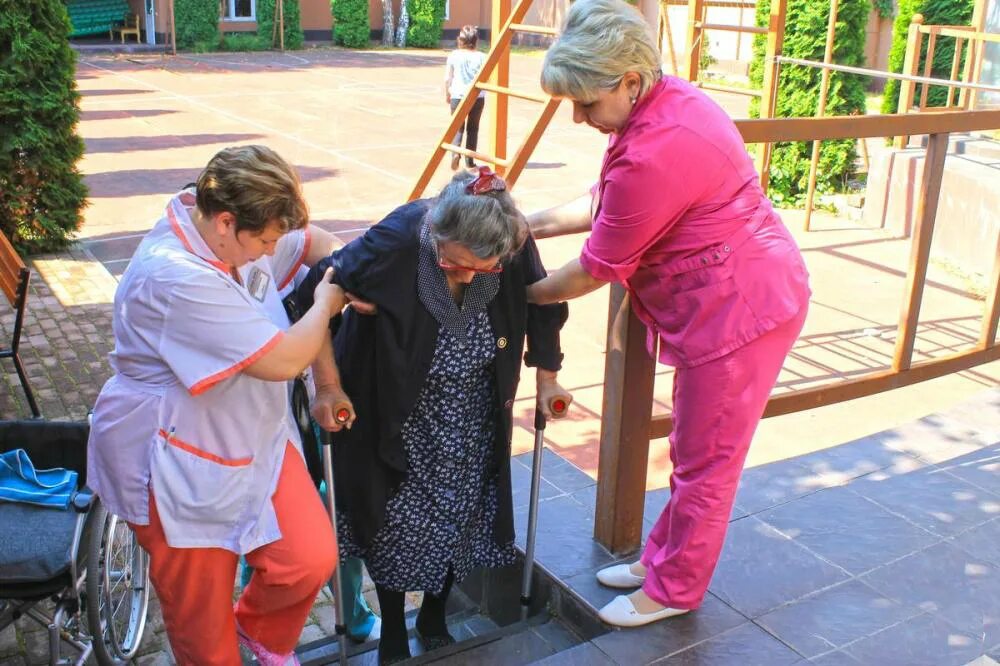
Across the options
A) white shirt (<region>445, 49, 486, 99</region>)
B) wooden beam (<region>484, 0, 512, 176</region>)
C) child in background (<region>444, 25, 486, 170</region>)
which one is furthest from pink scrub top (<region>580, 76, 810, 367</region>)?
white shirt (<region>445, 49, 486, 99</region>)

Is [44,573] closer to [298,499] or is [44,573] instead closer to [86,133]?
[298,499]

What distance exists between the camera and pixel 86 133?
1380cm

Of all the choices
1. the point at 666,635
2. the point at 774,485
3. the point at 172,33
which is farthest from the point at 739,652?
the point at 172,33

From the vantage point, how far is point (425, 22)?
28.3m

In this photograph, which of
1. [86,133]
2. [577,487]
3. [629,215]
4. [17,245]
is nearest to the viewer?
[629,215]

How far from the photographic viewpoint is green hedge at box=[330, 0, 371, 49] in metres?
27.3

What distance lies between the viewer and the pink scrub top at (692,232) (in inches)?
94.0

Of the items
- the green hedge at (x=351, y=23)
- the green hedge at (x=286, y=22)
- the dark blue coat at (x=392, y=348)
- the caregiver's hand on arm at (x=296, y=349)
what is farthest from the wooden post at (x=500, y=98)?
the green hedge at (x=351, y=23)

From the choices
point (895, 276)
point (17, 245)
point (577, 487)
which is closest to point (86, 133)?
point (17, 245)

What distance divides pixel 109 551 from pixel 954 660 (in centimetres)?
238

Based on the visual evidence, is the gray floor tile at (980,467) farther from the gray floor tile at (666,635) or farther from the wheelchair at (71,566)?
the wheelchair at (71,566)

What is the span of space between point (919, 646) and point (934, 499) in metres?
0.95

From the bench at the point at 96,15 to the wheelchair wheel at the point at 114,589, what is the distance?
77.9ft

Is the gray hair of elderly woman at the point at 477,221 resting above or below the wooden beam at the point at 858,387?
above
